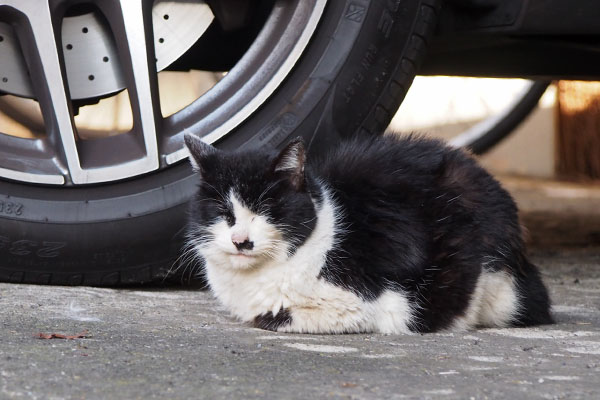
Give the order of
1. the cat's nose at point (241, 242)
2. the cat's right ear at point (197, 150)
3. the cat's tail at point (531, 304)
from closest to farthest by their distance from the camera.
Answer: the cat's nose at point (241, 242), the cat's right ear at point (197, 150), the cat's tail at point (531, 304)

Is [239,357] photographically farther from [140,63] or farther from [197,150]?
[140,63]

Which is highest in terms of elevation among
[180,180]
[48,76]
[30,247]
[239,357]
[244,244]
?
[48,76]

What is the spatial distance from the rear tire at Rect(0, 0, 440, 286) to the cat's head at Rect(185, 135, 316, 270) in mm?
346

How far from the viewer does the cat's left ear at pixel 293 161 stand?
7.63 feet

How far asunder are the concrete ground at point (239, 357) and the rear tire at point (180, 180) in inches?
3.6

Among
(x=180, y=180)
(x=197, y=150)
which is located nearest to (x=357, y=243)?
(x=197, y=150)

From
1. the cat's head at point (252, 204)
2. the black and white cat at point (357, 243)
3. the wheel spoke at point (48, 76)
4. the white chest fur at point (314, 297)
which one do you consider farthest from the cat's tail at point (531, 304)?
the wheel spoke at point (48, 76)

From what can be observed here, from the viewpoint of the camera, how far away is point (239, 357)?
6.57ft

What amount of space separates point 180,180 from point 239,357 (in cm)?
89

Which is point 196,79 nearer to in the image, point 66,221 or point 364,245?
point 66,221

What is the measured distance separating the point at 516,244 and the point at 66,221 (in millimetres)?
1247

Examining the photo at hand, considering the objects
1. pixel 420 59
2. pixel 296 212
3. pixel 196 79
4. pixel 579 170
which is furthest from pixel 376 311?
pixel 579 170

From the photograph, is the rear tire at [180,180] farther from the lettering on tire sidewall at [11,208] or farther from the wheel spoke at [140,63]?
the wheel spoke at [140,63]

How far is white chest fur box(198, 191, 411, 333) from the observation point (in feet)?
7.86
